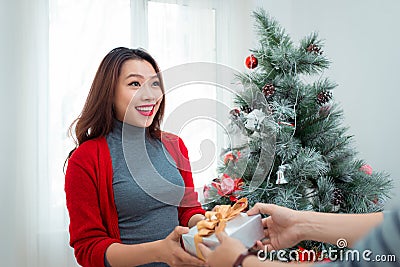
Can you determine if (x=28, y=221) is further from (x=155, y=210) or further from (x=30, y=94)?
(x=155, y=210)

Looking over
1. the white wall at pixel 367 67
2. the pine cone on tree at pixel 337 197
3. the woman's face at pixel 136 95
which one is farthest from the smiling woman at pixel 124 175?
the white wall at pixel 367 67

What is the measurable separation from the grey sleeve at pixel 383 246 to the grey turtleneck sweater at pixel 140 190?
2.94 ft

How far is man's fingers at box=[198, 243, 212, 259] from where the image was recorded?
3.19 feet

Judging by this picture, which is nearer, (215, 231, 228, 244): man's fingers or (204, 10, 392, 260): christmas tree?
(215, 231, 228, 244): man's fingers

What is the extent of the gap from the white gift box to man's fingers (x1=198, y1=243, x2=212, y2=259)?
0.05 feet

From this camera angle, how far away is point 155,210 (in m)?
1.47

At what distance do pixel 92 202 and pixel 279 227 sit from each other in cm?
58

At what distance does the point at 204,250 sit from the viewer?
0.99m

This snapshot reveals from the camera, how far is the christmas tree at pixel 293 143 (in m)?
1.69

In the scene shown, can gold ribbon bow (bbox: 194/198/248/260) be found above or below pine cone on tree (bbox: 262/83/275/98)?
below

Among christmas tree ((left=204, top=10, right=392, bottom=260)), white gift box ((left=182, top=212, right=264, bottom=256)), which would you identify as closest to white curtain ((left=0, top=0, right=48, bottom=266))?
christmas tree ((left=204, top=10, right=392, bottom=260))

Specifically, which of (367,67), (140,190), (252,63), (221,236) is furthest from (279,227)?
(367,67)

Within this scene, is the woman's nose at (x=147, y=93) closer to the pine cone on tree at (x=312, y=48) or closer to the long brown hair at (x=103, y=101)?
the long brown hair at (x=103, y=101)

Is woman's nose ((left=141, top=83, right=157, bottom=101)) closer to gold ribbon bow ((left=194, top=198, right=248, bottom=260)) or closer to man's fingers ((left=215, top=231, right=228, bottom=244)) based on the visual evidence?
gold ribbon bow ((left=194, top=198, right=248, bottom=260))
